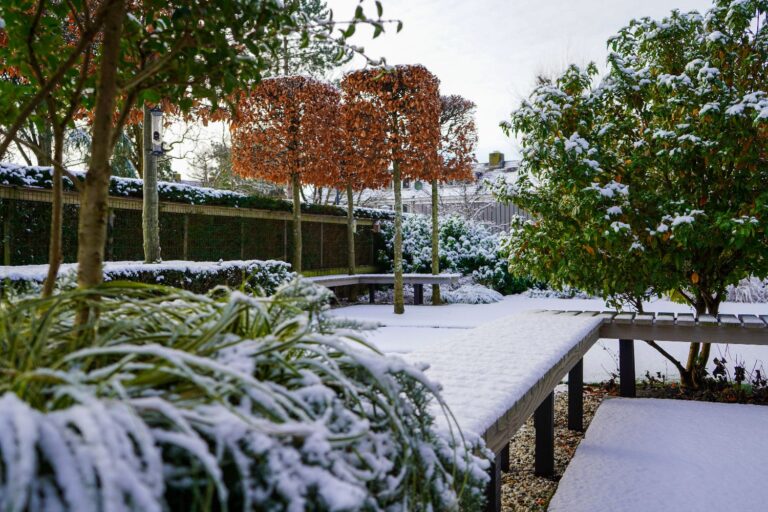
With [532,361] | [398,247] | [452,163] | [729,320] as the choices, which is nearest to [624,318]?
[729,320]

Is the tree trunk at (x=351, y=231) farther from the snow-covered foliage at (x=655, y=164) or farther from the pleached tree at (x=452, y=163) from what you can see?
the snow-covered foliage at (x=655, y=164)

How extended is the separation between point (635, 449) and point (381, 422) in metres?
2.88

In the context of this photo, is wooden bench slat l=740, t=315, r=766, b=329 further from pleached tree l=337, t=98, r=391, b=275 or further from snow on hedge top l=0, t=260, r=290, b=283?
pleached tree l=337, t=98, r=391, b=275

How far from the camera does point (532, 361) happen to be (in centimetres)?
245

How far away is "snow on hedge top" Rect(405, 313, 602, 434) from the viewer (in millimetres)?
1730

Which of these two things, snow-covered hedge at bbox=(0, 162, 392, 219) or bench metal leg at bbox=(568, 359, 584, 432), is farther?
snow-covered hedge at bbox=(0, 162, 392, 219)

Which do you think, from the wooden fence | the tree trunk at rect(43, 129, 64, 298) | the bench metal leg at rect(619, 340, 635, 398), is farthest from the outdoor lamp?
the bench metal leg at rect(619, 340, 635, 398)

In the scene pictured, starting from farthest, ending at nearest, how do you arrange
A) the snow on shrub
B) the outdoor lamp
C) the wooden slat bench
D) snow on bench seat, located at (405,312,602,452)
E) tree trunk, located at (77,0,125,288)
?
the snow on shrub → the wooden slat bench → the outdoor lamp → snow on bench seat, located at (405,312,602,452) → tree trunk, located at (77,0,125,288)

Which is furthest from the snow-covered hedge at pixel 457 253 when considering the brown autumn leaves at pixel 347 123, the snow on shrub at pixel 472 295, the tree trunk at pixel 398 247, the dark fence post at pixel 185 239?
the dark fence post at pixel 185 239

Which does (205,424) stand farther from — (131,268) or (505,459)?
(131,268)

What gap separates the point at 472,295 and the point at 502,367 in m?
8.21

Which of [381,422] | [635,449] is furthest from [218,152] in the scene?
[381,422]

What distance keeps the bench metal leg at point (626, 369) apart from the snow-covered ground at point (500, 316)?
623mm

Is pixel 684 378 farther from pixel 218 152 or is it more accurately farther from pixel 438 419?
pixel 218 152
